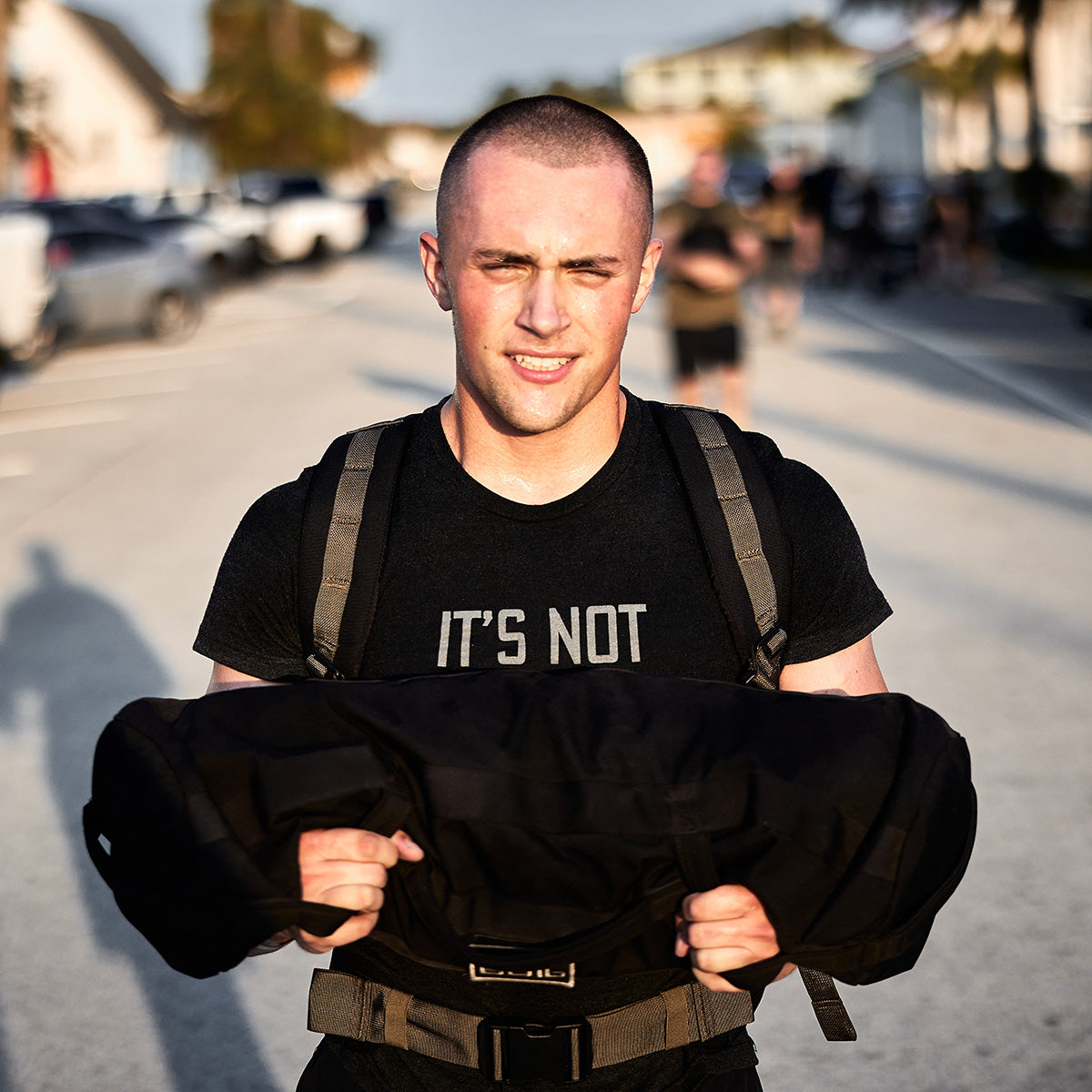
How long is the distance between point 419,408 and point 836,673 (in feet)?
37.2

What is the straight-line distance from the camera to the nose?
6.84 ft

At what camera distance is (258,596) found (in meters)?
2.11

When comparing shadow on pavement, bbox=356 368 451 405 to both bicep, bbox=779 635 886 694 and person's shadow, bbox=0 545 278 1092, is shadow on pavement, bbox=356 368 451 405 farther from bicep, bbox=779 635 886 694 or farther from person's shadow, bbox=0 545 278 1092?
bicep, bbox=779 635 886 694

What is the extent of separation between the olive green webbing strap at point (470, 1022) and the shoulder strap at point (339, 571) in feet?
1.44

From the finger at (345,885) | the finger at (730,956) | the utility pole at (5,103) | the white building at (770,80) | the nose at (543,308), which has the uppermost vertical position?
the white building at (770,80)

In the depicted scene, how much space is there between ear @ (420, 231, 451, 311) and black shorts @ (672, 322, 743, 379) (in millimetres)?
7713

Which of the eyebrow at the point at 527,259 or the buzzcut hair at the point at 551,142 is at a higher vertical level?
the buzzcut hair at the point at 551,142

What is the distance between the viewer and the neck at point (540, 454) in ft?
7.23

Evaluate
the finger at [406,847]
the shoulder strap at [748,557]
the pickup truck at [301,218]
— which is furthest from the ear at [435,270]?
the pickup truck at [301,218]

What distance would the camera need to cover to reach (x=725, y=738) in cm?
176

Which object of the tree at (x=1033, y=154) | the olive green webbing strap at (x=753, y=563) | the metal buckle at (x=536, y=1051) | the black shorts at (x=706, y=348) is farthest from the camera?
the tree at (x=1033, y=154)

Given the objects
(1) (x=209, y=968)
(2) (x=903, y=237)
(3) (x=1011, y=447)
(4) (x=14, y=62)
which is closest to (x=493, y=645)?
(1) (x=209, y=968)

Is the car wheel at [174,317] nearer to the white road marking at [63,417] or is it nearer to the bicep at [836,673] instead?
the white road marking at [63,417]

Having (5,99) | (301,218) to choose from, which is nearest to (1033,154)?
(301,218)
